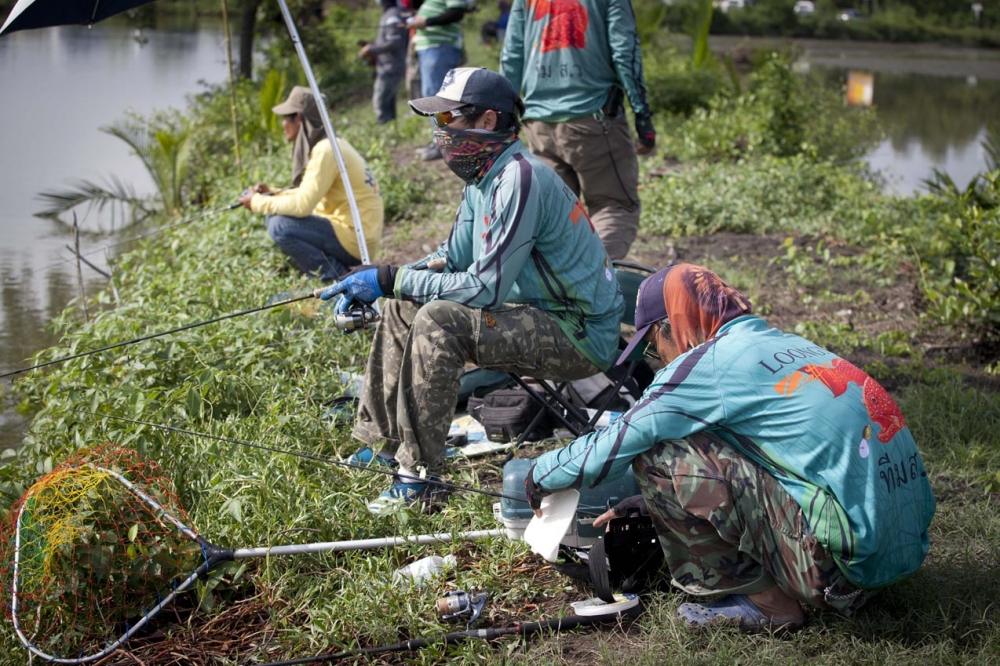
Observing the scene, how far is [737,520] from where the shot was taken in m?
3.49

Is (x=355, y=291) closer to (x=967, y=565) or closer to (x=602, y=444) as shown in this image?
(x=602, y=444)

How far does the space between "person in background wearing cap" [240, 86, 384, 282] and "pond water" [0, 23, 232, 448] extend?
5.92 feet

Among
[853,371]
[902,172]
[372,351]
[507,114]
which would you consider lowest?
[902,172]

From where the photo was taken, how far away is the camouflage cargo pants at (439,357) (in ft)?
14.4

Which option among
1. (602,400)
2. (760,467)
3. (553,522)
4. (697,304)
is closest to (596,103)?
(602,400)

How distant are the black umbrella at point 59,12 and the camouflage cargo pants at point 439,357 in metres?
2.20

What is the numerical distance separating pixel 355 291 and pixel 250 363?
4.65 feet

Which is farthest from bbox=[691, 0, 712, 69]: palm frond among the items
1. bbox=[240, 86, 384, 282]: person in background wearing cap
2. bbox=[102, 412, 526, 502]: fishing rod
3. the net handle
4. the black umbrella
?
the net handle

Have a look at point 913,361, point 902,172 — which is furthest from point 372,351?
point 902,172

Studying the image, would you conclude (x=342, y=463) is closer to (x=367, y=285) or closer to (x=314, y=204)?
(x=367, y=285)

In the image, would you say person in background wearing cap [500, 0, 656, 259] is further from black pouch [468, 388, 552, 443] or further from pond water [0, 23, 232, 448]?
pond water [0, 23, 232, 448]

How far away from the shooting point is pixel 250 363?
225 inches

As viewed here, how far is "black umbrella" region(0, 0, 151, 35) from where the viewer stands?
5215 millimetres

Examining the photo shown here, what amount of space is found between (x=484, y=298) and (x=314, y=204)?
2932 mm
